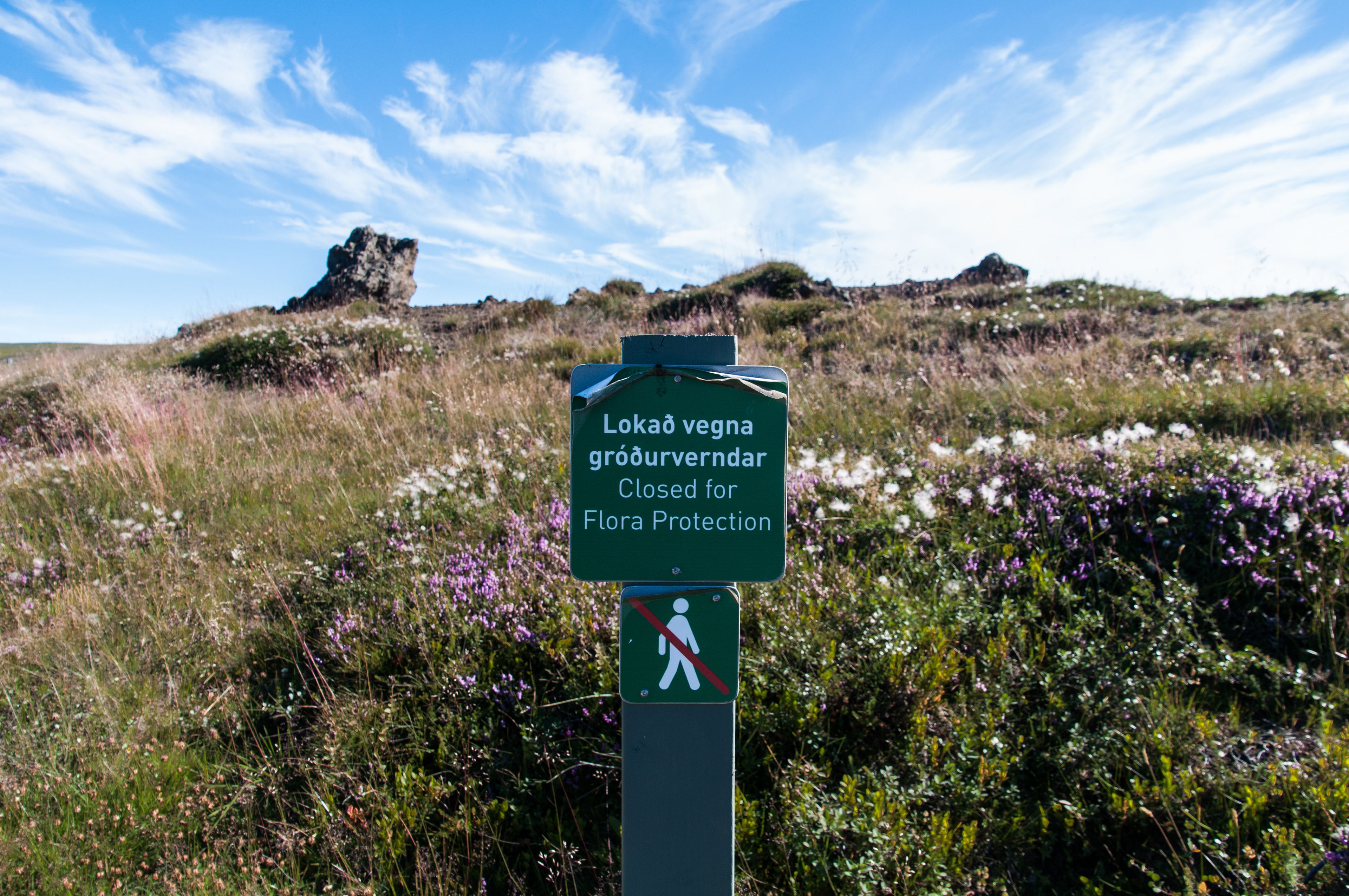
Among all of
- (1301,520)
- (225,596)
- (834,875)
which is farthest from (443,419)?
(1301,520)

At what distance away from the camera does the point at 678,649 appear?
151 cm

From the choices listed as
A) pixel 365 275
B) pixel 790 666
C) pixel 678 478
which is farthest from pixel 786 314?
pixel 365 275

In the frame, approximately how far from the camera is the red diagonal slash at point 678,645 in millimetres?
1499

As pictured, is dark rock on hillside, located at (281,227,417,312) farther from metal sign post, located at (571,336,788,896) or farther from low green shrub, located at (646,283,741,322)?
metal sign post, located at (571,336,788,896)

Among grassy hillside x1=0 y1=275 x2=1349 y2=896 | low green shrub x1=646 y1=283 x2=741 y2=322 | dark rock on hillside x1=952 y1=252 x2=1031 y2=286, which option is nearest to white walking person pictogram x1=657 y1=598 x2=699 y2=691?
grassy hillside x1=0 y1=275 x2=1349 y2=896

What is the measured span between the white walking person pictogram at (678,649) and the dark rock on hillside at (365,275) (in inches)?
757

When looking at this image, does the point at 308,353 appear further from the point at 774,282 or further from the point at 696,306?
the point at 774,282

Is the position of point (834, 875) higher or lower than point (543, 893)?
higher

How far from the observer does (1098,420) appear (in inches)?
212

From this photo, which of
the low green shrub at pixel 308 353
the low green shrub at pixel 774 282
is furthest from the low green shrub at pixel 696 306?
the low green shrub at pixel 308 353

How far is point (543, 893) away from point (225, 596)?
112 inches

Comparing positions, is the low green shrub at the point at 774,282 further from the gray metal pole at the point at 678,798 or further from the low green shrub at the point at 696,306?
the gray metal pole at the point at 678,798

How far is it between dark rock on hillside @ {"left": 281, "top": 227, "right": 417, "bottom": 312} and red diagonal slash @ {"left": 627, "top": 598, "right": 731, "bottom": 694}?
19215 mm

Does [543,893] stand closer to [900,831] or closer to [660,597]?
[900,831]
